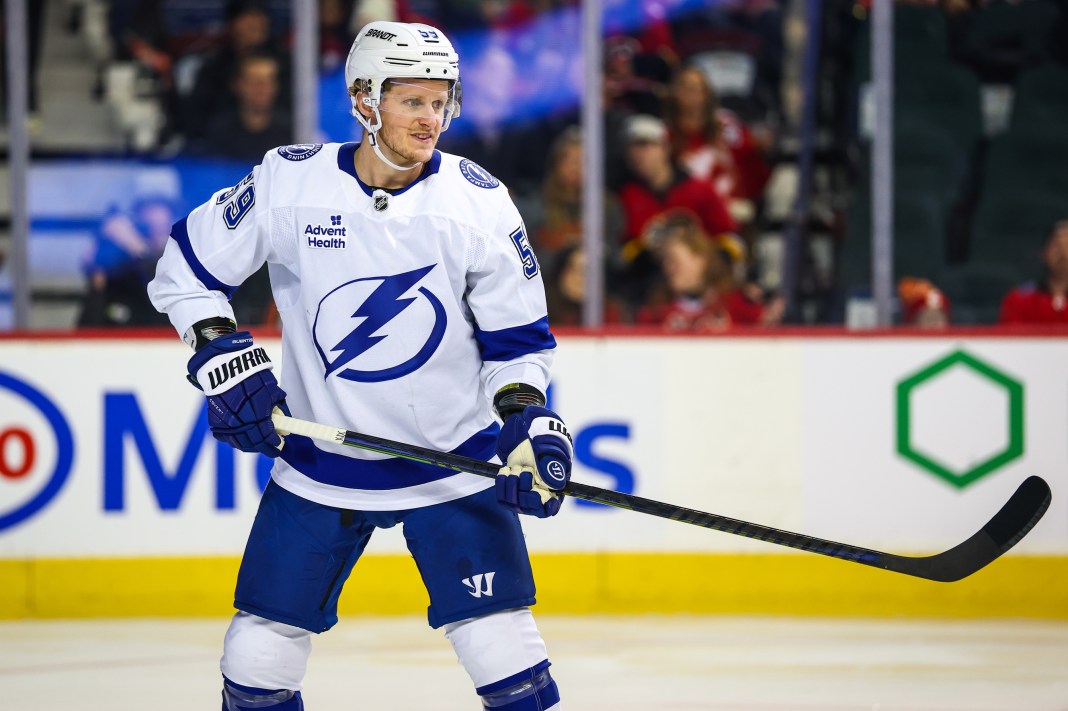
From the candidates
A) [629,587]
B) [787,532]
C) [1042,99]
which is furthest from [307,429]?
[1042,99]

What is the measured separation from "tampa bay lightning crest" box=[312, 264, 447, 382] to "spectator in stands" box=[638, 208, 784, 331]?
8.82 feet

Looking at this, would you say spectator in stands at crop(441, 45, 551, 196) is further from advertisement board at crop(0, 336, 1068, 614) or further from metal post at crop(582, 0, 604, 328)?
advertisement board at crop(0, 336, 1068, 614)

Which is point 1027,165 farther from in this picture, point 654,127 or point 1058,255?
point 654,127

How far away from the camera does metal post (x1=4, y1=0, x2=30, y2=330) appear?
208 inches

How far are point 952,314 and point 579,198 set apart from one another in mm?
1215

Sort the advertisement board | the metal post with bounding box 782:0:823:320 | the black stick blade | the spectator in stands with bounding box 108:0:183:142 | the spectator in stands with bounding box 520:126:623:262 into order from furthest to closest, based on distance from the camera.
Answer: the spectator in stands with bounding box 108:0:183:142, the metal post with bounding box 782:0:823:320, the spectator in stands with bounding box 520:126:623:262, the advertisement board, the black stick blade

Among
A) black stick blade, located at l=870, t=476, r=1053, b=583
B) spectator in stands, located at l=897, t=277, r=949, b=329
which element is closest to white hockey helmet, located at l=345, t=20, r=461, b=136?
black stick blade, located at l=870, t=476, r=1053, b=583

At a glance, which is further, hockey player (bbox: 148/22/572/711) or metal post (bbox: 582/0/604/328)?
metal post (bbox: 582/0/604/328)

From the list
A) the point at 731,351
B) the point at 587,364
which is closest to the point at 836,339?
the point at 731,351

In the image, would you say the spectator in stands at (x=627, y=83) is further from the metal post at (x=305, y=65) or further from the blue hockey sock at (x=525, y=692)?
the blue hockey sock at (x=525, y=692)

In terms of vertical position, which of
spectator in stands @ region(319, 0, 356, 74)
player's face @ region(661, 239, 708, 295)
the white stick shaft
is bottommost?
the white stick shaft

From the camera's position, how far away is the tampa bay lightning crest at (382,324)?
8.87 ft

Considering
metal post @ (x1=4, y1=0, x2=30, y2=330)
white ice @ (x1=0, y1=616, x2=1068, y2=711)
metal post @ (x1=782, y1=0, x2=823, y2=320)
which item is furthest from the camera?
metal post @ (x1=782, y1=0, x2=823, y2=320)

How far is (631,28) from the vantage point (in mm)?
6094
